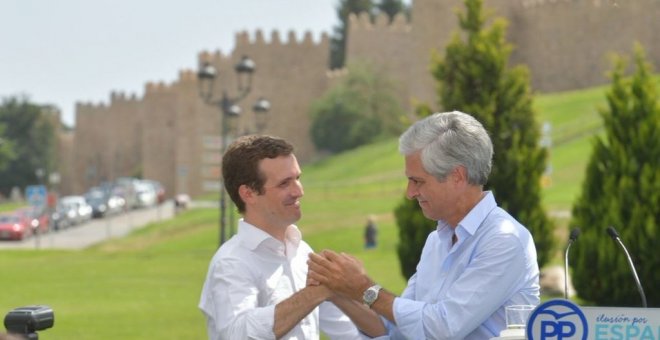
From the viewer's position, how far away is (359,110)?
7400 centimetres

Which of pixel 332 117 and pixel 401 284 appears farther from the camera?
pixel 332 117

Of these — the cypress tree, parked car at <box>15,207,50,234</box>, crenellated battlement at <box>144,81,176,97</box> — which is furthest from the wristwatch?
crenellated battlement at <box>144,81,176,97</box>

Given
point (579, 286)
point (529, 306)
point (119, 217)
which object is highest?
point (529, 306)

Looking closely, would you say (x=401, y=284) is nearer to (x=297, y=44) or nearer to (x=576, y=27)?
(x=576, y=27)

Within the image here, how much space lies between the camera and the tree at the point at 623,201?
18.2 metres

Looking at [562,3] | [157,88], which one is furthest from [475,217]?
[157,88]

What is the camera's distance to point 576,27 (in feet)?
230

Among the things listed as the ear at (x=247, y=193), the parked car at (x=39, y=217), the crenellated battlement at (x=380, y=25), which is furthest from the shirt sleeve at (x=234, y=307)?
the crenellated battlement at (x=380, y=25)

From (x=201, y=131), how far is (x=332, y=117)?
1102cm

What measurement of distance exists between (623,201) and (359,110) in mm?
55512

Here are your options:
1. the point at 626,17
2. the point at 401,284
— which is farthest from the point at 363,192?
the point at 401,284

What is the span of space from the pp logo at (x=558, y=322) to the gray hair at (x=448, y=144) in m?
1.00

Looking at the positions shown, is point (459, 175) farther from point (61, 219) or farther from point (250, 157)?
point (61, 219)

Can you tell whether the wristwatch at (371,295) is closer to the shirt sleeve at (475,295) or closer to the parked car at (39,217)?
the shirt sleeve at (475,295)
